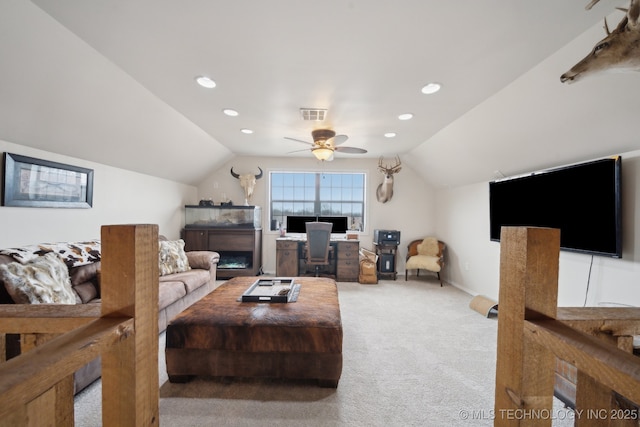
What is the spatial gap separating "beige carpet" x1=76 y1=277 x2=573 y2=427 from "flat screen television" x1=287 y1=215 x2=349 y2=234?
276cm

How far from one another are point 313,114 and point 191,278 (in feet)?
8.43

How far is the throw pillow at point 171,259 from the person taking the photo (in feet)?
10.9

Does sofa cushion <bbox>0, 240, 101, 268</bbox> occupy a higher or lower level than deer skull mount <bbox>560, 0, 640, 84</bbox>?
lower

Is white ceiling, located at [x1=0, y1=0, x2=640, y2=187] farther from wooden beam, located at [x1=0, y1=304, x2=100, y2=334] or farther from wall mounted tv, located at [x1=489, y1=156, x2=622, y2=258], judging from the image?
wooden beam, located at [x1=0, y1=304, x2=100, y2=334]

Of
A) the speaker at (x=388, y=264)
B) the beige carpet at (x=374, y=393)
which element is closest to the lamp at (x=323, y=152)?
the beige carpet at (x=374, y=393)

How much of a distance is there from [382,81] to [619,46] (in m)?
1.45

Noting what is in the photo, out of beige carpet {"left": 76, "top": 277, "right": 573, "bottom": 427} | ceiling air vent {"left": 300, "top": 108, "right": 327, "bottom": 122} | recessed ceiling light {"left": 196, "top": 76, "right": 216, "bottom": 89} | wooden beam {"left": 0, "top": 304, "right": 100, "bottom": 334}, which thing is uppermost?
recessed ceiling light {"left": 196, "top": 76, "right": 216, "bottom": 89}

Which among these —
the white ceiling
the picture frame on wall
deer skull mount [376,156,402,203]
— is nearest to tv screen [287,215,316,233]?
deer skull mount [376,156,402,203]

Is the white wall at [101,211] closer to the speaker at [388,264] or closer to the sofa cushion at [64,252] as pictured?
the sofa cushion at [64,252]

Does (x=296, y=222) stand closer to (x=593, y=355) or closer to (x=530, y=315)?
(x=530, y=315)

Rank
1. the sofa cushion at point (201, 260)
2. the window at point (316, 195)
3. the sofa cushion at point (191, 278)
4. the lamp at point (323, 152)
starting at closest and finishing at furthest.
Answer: the sofa cushion at point (191, 278), the lamp at point (323, 152), the sofa cushion at point (201, 260), the window at point (316, 195)

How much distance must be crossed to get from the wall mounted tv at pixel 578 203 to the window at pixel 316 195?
9.74 feet

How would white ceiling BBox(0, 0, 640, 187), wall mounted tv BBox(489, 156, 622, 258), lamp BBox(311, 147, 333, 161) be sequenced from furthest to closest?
1. lamp BBox(311, 147, 333, 161)
2. wall mounted tv BBox(489, 156, 622, 258)
3. white ceiling BBox(0, 0, 640, 187)

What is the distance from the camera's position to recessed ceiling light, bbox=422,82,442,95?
Result: 2355 mm
